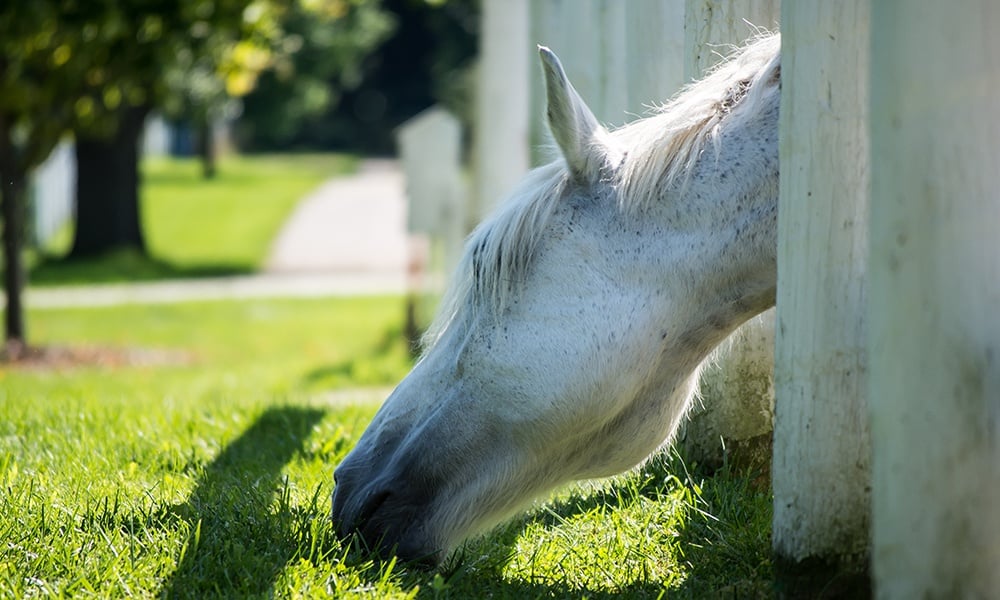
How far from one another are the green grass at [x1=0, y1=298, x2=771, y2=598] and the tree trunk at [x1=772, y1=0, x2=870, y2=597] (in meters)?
0.22

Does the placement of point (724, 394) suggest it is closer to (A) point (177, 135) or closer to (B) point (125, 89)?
(B) point (125, 89)

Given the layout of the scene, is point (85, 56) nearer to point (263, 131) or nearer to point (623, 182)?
point (623, 182)

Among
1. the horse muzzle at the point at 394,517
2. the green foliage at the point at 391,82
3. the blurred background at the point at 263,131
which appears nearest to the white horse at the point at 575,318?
the horse muzzle at the point at 394,517

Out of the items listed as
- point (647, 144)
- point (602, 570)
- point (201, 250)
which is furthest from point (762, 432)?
point (201, 250)

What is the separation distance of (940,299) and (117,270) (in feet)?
63.6

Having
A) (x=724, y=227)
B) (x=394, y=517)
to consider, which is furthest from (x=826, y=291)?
(x=394, y=517)

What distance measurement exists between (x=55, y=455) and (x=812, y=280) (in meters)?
2.54

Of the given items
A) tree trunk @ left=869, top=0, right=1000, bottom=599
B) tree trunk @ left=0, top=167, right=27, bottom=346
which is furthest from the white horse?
tree trunk @ left=0, top=167, right=27, bottom=346

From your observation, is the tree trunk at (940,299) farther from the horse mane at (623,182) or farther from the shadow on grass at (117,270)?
the shadow on grass at (117,270)

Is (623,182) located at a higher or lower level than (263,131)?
higher

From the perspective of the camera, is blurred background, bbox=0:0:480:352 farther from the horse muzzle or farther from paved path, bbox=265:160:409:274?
the horse muzzle

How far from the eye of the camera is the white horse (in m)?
2.54

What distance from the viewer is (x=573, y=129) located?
257 centimetres

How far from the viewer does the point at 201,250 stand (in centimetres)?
2292
